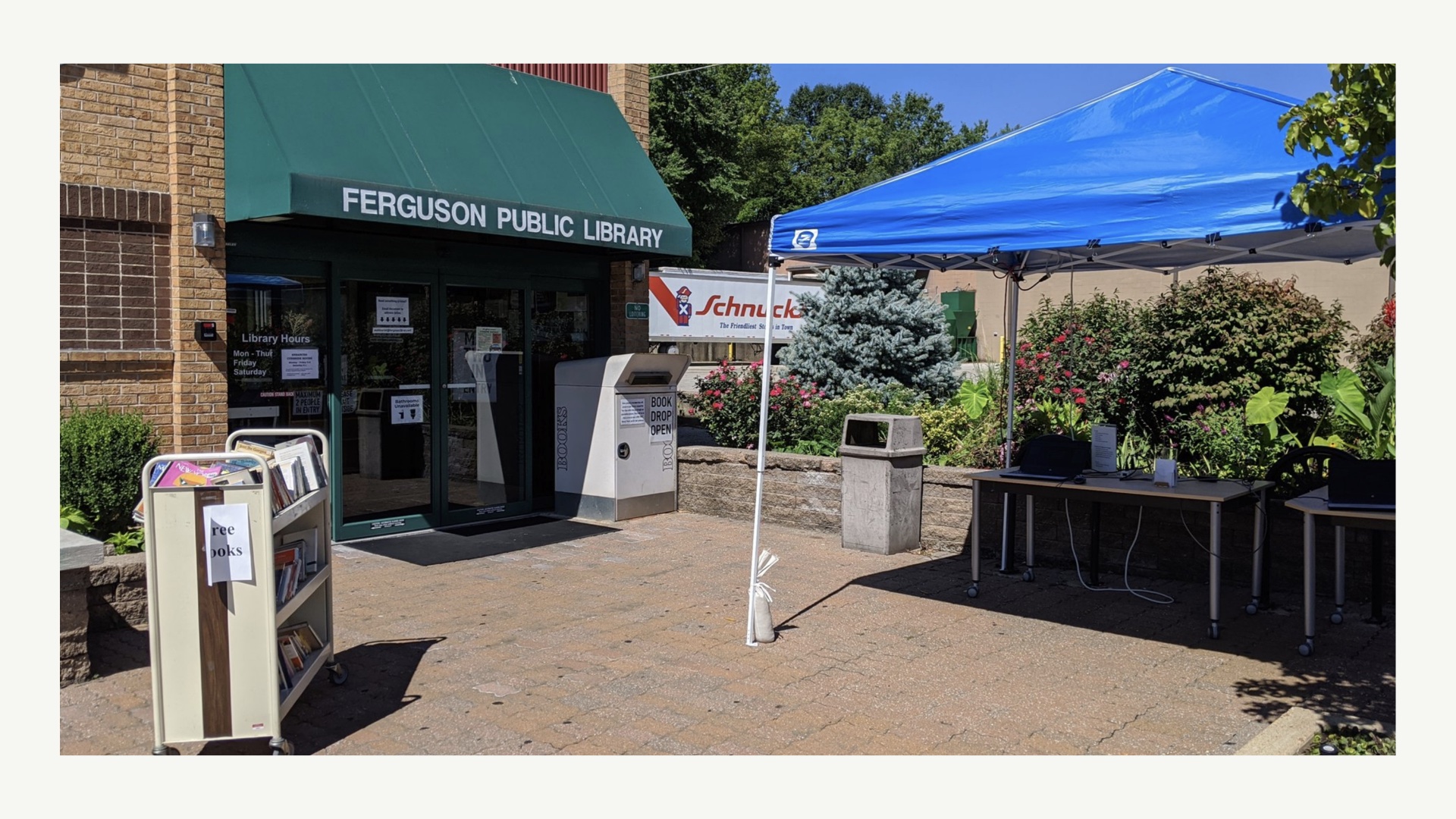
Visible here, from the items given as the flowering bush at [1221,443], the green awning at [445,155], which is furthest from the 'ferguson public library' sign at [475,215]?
the flowering bush at [1221,443]

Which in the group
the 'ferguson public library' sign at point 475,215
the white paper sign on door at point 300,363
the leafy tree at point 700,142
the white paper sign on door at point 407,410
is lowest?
the white paper sign on door at point 407,410

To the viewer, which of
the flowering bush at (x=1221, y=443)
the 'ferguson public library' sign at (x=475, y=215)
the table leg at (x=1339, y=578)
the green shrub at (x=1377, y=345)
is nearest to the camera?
the table leg at (x=1339, y=578)

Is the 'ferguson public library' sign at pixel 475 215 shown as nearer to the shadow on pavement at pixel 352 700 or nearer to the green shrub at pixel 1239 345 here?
the shadow on pavement at pixel 352 700

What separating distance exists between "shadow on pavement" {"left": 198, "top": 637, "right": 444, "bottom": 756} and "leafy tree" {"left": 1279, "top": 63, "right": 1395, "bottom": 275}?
4.75m

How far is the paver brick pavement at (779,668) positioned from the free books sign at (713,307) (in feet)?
32.6

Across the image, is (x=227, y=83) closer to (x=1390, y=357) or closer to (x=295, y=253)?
(x=295, y=253)

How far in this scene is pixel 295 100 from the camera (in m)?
8.40

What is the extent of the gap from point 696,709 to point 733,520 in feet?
17.5

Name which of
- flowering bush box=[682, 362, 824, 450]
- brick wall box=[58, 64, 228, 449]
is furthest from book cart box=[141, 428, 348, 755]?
flowering bush box=[682, 362, 824, 450]

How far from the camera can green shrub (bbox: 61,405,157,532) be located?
7281 millimetres

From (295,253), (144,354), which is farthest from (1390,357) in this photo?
(144,354)

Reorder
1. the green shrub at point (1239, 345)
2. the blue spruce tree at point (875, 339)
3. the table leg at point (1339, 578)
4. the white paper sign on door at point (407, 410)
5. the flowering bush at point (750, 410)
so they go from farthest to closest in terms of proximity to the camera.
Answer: the blue spruce tree at point (875, 339), the flowering bush at point (750, 410), the green shrub at point (1239, 345), the white paper sign on door at point (407, 410), the table leg at point (1339, 578)

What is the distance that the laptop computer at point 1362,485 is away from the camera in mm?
6004

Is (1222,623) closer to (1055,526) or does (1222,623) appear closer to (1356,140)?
(1055,526)
